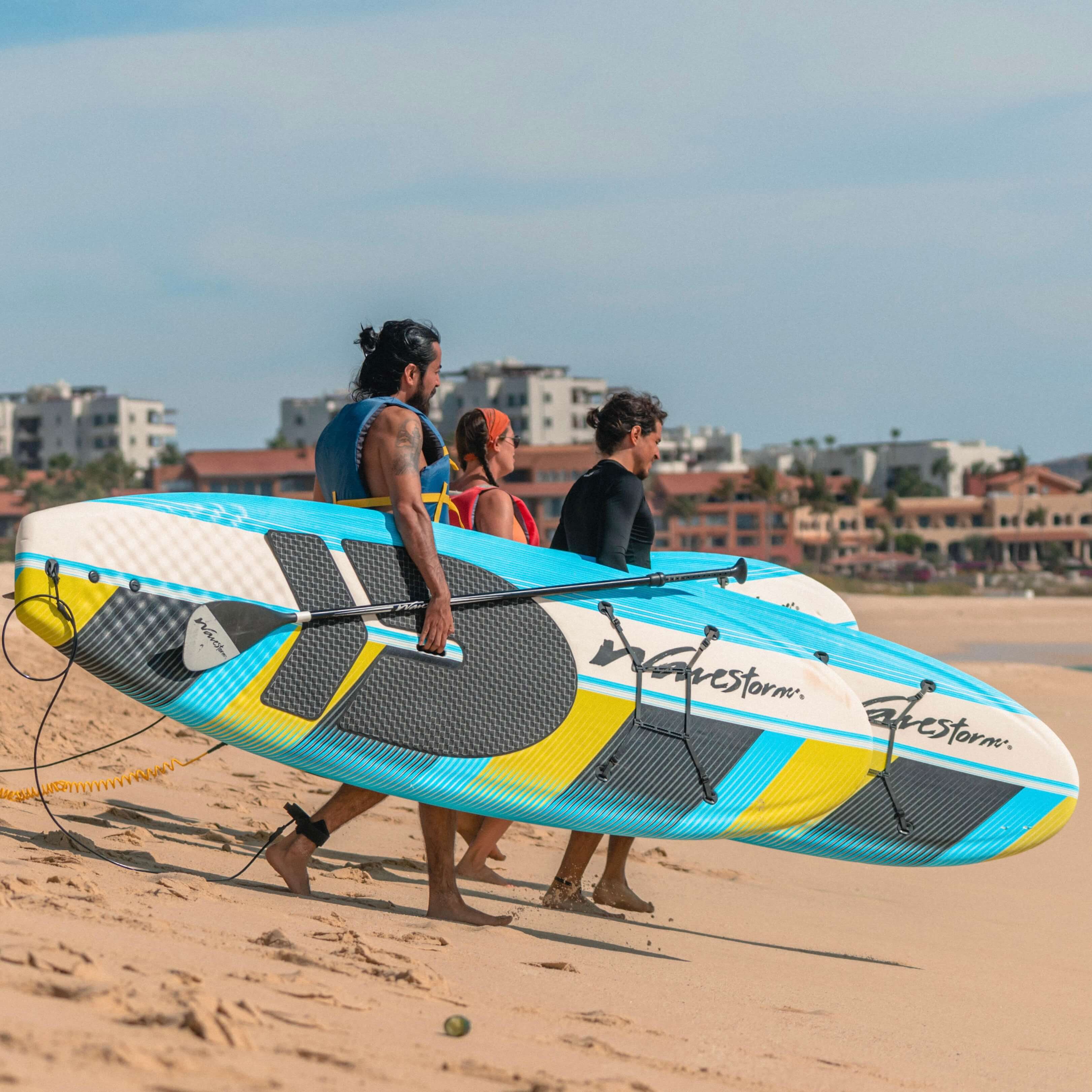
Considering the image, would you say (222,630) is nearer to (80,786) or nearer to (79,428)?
(80,786)

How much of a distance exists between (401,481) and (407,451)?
0.30 ft

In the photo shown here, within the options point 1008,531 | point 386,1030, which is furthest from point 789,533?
point 386,1030

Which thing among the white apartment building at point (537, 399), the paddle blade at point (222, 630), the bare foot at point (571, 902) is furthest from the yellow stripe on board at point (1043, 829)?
the white apartment building at point (537, 399)

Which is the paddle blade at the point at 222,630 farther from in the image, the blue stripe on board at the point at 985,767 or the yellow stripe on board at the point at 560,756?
the blue stripe on board at the point at 985,767

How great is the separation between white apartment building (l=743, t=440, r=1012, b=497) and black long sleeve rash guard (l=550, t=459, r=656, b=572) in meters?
102

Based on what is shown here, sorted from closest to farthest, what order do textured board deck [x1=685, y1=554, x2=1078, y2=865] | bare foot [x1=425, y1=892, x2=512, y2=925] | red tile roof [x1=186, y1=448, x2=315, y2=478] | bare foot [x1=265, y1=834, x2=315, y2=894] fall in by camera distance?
bare foot [x1=425, y1=892, x2=512, y2=925], bare foot [x1=265, y1=834, x2=315, y2=894], textured board deck [x1=685, y1=554, x2=1078, y2=865], red tile roof [x1=186, y1=448, x2=315, y2=478]

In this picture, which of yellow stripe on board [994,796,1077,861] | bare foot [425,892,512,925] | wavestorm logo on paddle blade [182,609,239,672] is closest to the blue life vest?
wavestorm logo on paddle blade [182,609,239,672]

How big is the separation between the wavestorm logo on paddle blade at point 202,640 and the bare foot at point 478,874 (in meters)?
1.21

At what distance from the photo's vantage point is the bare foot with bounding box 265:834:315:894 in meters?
3.81

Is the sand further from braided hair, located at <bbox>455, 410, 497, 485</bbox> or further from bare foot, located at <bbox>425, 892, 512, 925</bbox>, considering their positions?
braided hair, located at <bbox>455, 410, 497, 485</bbox>

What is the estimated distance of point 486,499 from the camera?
4.48m

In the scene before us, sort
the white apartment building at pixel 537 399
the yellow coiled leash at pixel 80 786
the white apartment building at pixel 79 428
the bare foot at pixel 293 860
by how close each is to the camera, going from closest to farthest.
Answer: the bare foot at pixel 293 860, the yellow coiled leash at pixel 80 786, the white apartment building at pixel 537 399, the white apartment building at pixel 79 428

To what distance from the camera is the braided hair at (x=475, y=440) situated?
15.4ft

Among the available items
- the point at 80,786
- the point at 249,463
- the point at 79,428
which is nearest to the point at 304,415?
the point at 79,428
